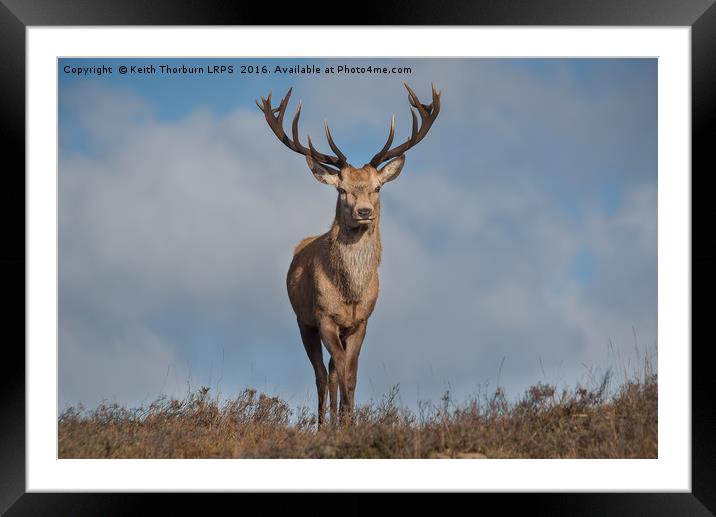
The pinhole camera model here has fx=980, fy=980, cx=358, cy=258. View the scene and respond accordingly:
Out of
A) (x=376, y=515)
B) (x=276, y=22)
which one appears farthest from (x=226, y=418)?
(x=276, y=22)

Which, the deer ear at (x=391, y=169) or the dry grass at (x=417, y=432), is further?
the deer ear at (x=391, y=169)

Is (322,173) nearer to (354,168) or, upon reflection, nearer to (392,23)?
(354,168)

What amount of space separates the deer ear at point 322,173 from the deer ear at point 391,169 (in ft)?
1.64

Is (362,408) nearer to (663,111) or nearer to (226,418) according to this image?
(226,418)

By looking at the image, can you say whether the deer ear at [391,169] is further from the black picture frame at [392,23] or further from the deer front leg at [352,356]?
the black picture frame at [392,23]

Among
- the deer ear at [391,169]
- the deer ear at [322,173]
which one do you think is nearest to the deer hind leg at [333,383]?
the deer ear at [322,173]

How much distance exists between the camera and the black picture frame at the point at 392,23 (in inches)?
305

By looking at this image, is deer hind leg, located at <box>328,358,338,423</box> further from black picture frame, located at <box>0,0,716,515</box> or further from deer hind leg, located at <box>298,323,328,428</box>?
black picture frame, located at <box>0,0,716,515</box>

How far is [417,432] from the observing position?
8664mm

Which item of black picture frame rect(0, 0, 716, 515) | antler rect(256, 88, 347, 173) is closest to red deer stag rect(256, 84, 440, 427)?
antler rect(256, 88, 347, 173)

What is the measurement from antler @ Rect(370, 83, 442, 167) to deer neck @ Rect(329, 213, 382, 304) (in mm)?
664

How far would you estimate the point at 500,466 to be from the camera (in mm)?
8062

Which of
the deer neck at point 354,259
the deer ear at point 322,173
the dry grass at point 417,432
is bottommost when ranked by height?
the dry grass at point 417,432

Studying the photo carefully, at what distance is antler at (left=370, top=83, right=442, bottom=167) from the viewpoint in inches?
418
